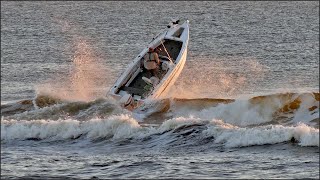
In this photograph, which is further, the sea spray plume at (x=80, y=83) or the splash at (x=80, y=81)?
the splash at (x=80, y=81)

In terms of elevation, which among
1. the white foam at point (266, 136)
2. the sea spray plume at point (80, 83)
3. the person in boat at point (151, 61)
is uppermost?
the person in boat at point (151, 61)

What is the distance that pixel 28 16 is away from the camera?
69.2 metres

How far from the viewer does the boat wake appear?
86.6 feet

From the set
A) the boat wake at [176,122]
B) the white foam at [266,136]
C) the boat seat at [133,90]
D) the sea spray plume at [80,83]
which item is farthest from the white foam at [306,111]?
the sea spray plume at [80,83]

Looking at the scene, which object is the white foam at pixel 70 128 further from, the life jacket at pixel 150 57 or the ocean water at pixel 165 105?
the life jacket at pixel 150 57

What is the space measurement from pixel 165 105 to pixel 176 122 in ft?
13.7

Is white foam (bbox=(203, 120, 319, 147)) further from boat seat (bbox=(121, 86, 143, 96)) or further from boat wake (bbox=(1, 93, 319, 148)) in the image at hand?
boat seat (bbox=(121, 86, 143, 96))

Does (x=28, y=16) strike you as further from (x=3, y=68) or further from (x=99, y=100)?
(x=99, y=100)

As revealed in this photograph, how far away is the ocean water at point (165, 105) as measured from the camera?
23.6 meters

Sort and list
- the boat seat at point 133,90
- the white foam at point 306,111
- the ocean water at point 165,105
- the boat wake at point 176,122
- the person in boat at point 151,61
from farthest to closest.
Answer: the person in boat at point 151,61, the boat seat at point 133,90, the white foam at point 306,111, the boat wake at point 176,122, the ocean water at point 165,105

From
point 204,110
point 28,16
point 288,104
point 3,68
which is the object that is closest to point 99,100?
point 204,110

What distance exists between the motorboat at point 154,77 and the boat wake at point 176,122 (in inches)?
17.8

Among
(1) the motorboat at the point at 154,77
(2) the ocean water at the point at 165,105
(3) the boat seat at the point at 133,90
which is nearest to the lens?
(2) the ocean water at the point at 165,105

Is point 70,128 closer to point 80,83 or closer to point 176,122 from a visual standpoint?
point 176,122
